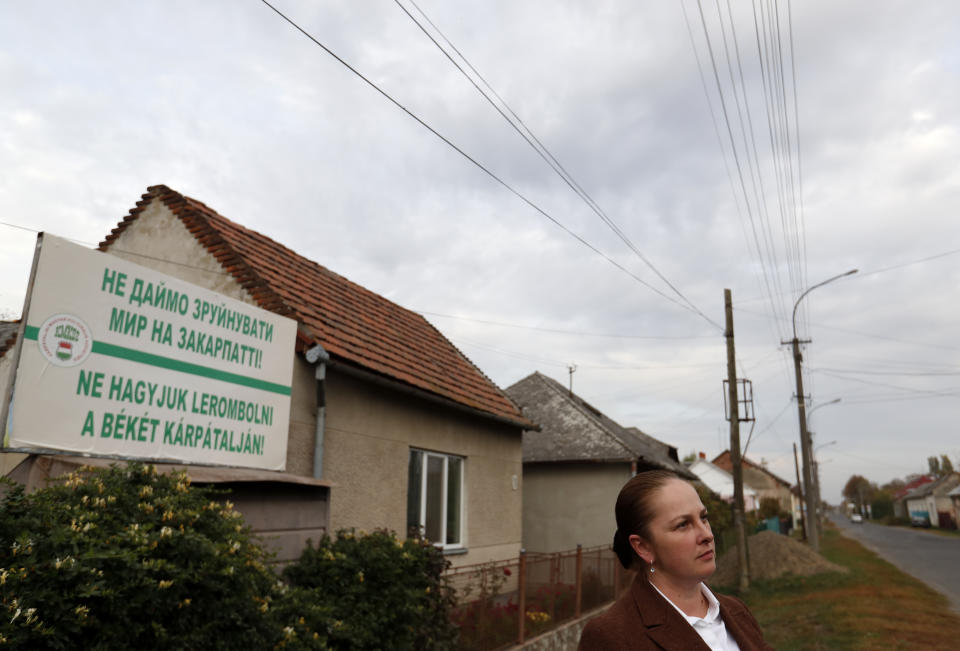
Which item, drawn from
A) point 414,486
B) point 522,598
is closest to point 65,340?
point 414,486

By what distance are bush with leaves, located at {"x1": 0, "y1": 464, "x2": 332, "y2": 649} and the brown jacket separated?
8.45 feet

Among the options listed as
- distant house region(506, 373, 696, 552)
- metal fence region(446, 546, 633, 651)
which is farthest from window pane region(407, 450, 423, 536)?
distant house region(506, 373, 696, 552)

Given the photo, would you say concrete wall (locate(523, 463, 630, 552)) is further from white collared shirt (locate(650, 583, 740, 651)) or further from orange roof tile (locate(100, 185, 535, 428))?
white collared shirt (locate(650, 583, 740, 651))

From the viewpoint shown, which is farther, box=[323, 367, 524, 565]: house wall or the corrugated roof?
the corrugated roof

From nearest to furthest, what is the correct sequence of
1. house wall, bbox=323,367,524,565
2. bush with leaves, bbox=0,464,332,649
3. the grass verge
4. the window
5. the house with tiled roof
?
bush with leaves, bbox=0,464,332,649 → the house with tiled roof → house wall, bbox=323,367,524,565 → the window → the grass verge

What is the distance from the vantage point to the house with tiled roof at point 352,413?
7801 mm

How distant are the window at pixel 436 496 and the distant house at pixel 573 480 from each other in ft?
30.0

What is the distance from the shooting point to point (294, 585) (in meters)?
6.32

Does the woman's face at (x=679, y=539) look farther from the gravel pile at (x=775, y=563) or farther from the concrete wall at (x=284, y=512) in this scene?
the gravel pile at (x=775, y=563)

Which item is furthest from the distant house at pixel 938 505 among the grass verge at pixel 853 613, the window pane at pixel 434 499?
Result: the window pane at pixel 434 499

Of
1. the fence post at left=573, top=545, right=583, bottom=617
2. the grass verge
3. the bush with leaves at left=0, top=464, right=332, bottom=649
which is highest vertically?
the bush with leaves at left=0, top=464, right=332, bottom=649

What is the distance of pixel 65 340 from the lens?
201 inches

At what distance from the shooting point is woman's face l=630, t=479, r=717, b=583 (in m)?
2.29

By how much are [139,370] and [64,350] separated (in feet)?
2.02
